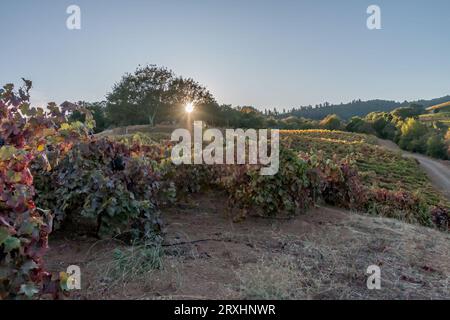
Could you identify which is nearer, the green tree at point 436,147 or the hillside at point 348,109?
the green tree at point 436,147

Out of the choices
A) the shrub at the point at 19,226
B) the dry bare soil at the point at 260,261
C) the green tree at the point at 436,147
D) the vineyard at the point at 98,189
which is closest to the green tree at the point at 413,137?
the green tree at the point at 436,147

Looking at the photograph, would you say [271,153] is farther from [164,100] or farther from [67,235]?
[164,100]

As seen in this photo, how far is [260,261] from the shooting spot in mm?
2992

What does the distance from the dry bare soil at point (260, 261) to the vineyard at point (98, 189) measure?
4.9 inches

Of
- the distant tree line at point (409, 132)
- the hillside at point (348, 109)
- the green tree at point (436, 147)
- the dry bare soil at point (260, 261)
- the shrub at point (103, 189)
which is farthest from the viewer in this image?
the hillside at point (348, 109)

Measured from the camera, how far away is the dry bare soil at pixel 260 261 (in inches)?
97.9

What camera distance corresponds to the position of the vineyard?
191 cm

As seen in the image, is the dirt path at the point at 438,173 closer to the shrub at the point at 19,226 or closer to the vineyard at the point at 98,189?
the vineyard at the point at 98,189

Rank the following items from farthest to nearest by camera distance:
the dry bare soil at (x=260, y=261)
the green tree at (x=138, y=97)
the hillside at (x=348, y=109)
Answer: the hillside at (x=348, y=109)
the green tree at (x=138, y=97)
the dry bare soil at (x=260, y=261)

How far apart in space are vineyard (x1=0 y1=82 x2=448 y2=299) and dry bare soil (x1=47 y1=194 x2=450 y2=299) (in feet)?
0.41

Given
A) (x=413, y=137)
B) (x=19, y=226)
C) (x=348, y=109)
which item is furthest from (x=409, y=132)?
(x=19, y=226)

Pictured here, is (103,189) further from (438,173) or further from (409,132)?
(409,132)
